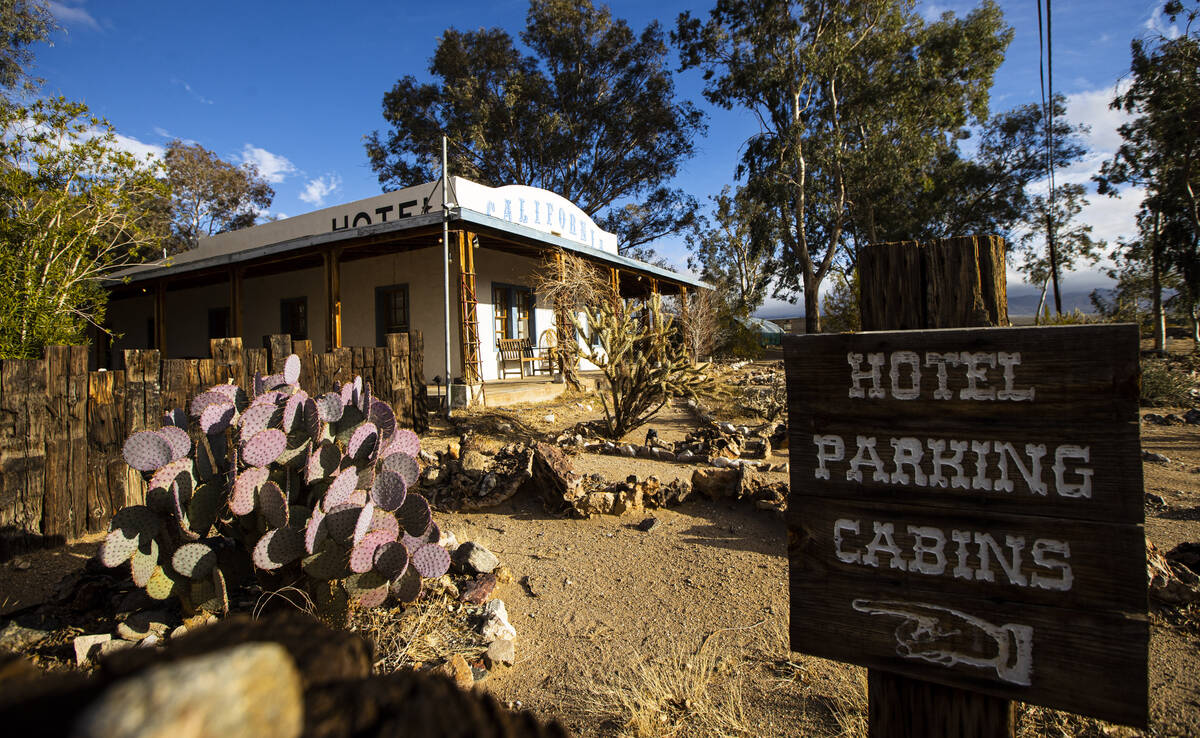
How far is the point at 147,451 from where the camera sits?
2777mm

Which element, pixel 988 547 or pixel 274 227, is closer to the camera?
pixel 988 547

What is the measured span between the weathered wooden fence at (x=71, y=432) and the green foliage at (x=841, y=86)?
761 inches

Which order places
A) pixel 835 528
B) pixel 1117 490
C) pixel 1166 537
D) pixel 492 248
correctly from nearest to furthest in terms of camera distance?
pixel 1117 490, pixel 835 528, pixel 1166 537, pixel 492 248

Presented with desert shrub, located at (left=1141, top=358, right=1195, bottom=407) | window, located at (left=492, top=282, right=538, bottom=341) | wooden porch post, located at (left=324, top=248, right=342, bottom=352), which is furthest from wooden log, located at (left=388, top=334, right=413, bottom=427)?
desert shrub, located at (left=1141, top=358, right=1195, bottom=407)

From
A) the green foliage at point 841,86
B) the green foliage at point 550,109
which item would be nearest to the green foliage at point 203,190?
the green foliage at point 550,109

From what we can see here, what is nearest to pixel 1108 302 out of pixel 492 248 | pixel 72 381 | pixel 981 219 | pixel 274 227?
pixel 981 219

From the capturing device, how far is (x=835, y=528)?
5.17ft

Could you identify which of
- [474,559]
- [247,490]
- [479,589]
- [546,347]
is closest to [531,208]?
[546,347]

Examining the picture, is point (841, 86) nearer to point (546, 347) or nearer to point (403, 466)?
point (546, 347)

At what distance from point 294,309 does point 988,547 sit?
16614 millimetres

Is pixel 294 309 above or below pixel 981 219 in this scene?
below

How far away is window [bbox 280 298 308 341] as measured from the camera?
15125 millimetres

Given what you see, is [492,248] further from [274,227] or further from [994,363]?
[994,363]

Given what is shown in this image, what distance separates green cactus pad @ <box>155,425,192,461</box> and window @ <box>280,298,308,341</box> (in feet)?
43.9
